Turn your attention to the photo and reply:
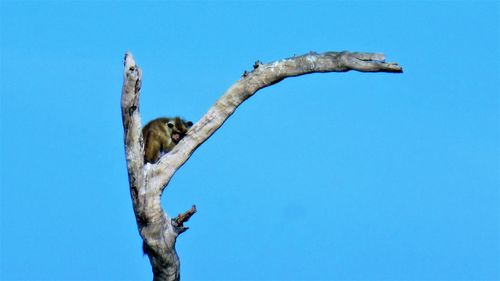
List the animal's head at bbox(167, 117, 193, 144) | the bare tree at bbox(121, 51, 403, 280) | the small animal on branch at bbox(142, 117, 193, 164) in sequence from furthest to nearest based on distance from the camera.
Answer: the animal's head at bbox(167, 117, 193, 144)
the small animal on branch at bbox(142, 117, 193, 164)
the bare tree at bbox(121, 51, 403, 280)

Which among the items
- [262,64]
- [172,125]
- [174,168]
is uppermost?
[172,125]

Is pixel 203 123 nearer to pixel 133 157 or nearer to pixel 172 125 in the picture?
pixel 133 157

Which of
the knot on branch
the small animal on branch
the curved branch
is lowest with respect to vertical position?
the knot on branch

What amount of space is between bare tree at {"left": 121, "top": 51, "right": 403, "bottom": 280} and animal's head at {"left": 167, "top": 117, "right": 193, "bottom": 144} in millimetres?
2469

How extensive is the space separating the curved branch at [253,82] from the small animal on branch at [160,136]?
2.17m

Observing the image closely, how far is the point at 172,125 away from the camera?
13242mm

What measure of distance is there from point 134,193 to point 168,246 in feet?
2.91

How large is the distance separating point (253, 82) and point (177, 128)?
324cm

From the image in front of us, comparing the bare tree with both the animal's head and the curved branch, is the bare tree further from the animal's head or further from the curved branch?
the animal's head

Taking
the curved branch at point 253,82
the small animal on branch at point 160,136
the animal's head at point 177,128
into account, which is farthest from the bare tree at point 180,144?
the animal's head at point 177,128

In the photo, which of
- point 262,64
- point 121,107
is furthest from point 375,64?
point 121,107

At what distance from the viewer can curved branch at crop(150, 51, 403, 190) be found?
32.5 feet

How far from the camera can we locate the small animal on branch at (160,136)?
12758 millimetres

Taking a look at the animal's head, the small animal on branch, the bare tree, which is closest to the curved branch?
the bare tree
